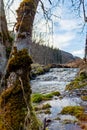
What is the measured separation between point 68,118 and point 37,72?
23.9 metres

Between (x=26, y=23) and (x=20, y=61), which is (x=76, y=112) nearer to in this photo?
(x=20, y=61)

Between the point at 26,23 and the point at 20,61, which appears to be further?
the point at 20,61

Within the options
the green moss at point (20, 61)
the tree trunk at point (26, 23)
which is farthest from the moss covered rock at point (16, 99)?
the tree trunk at point (26, 23)

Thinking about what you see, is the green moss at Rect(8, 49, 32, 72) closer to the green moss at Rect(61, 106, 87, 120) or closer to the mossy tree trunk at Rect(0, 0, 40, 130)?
the mossy tree trunk at Rect(0, 0, 40, 130)

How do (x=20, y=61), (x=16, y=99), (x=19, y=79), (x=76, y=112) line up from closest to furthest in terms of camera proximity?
(x=19, y=79)
(x=20, y=61)
(x=16, y=99)
(x=76, y=112)

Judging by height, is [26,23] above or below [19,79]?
above

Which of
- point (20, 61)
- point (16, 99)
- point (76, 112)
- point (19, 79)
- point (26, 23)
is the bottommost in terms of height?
point (76, 112)

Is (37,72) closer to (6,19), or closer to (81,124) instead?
(81,124)

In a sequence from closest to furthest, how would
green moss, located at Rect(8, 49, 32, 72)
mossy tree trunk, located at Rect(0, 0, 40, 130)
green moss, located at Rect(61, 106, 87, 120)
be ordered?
mossy tree trunk, located at Rect(0, 0, 40, 130) < green moss, located at Rect(8, 49, 32, 72) < green moss, located at Rect(61, 106, 87, 120)

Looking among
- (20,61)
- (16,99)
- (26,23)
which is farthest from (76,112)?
(26,23)

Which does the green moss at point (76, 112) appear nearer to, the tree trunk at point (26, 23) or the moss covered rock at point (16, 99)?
the moss covered rock at point (16, 99)

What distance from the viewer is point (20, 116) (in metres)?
5.99

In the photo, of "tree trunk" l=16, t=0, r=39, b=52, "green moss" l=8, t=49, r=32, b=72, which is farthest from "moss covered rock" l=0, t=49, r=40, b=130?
"tree trunk" l=16, t=0, r=39, b=52

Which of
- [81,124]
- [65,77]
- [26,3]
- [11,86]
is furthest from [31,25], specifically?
[65,77]
